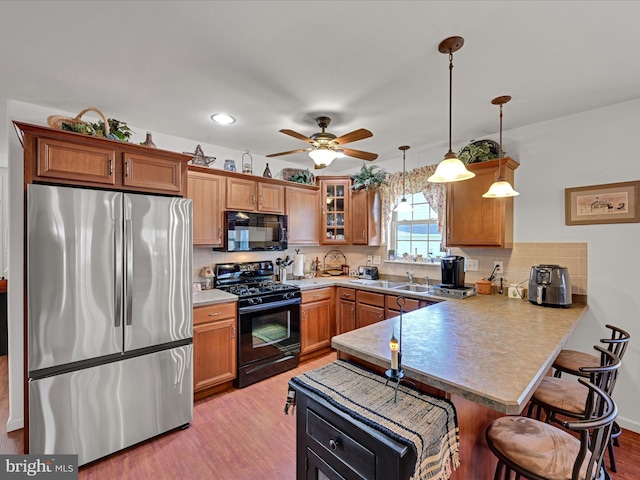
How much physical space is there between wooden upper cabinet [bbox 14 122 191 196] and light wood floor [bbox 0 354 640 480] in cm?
191

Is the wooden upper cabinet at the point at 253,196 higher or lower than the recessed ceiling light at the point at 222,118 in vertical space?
lower

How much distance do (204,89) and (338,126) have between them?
126cm

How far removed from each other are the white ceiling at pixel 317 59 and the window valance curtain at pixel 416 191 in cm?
91

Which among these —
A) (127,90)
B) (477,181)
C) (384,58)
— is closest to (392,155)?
(477,181)

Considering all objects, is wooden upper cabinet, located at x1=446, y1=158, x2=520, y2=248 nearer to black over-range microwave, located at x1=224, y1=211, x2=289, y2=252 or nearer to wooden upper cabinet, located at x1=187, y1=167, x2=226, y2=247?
black over-range microwave, located at x1=224, y1=211, x2=289, y2=252

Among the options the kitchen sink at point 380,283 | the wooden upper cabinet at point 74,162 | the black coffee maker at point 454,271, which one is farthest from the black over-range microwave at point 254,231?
the black coffee maker at point 454,271

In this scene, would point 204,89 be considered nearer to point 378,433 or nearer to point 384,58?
point 384,58

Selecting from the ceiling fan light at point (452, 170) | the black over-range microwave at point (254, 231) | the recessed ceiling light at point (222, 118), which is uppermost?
the recessed ceiling light at point (222, 118)

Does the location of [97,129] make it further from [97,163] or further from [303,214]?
[303,214]

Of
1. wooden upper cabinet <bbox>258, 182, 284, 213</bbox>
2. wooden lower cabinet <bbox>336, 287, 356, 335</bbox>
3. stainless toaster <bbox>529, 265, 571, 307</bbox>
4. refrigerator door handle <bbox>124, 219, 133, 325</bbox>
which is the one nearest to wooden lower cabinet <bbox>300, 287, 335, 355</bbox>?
wooden lower cabinet <bbox>336, 287, 356, 335</bbox>

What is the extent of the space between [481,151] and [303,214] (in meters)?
2.20

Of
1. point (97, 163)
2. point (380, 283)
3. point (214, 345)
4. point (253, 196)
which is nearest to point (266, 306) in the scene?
point (214, 345)

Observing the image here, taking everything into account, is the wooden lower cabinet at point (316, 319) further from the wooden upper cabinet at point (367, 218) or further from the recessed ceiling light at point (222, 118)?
the recessed ceiling light at point (222, 118)

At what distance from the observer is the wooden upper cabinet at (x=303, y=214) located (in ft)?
12.7
